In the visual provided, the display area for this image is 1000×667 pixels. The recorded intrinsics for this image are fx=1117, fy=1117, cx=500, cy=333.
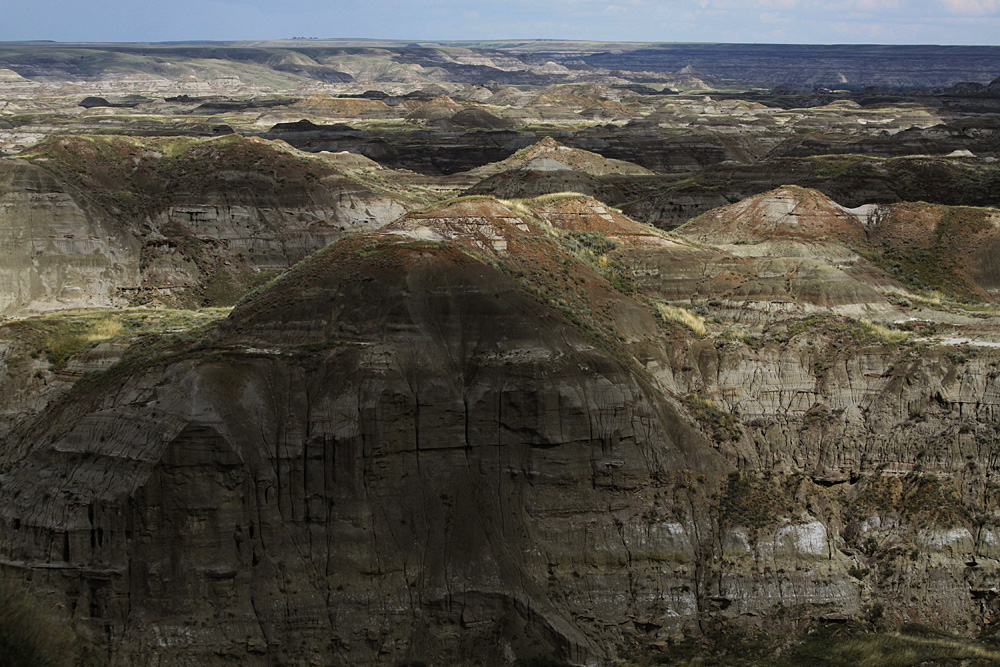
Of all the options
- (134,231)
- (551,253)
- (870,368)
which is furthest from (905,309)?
(134,231)

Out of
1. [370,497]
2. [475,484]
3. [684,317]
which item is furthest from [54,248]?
[475,484]

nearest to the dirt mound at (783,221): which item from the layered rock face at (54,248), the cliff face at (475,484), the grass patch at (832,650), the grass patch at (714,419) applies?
the cliff face at (475,484)

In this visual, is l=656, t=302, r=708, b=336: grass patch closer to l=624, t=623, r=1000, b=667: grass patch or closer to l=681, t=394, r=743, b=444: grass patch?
l=681, t=394, r=743, b=444: grass patch

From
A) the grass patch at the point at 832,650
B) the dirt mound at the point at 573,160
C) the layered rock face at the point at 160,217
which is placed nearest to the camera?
the grass patch at the point at 832,650

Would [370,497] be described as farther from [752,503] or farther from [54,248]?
[54,248]

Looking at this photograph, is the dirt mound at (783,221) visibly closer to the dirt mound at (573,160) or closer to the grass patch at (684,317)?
the grass patch at (684,317)

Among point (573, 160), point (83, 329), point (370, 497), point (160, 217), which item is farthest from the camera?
point (573, 160)

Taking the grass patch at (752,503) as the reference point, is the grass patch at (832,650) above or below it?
below

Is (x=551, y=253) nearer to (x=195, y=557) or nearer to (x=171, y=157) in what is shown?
(x=195, y=557)

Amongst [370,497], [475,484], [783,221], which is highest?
[783,221]
